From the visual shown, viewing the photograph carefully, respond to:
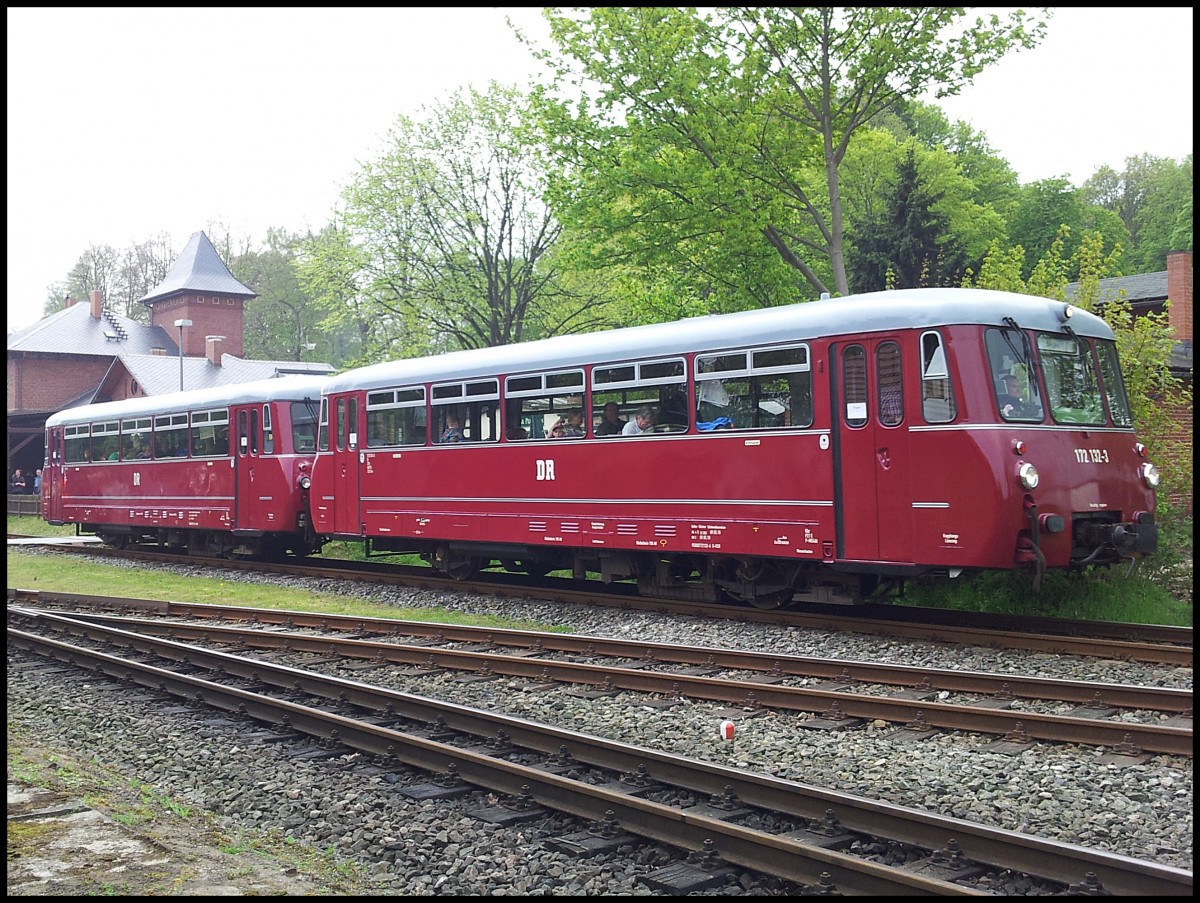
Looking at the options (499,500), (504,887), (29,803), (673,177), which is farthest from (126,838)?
(673,177)

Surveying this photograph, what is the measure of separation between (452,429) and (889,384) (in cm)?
727

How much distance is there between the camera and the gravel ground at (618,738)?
5.91m

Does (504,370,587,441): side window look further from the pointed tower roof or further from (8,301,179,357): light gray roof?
the pointed tower roof

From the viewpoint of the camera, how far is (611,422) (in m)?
14.5

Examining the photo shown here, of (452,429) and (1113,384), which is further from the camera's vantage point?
(452,429)

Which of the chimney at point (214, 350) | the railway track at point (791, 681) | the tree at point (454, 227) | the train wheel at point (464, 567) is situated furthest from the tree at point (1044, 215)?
the railway track at point (791, 681)

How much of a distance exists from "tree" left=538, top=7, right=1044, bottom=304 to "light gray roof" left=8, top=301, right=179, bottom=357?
54301mm

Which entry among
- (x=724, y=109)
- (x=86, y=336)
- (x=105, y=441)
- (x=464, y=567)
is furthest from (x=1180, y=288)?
(x=86, y=336)

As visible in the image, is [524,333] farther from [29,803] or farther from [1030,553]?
[29,803]

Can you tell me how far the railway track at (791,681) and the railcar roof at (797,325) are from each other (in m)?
3.45

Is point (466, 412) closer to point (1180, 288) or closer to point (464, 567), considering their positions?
point (464, 567)

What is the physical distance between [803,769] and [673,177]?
15.8 m

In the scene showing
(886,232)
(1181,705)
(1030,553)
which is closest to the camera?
(1181,705)

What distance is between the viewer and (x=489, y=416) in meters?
16.2
